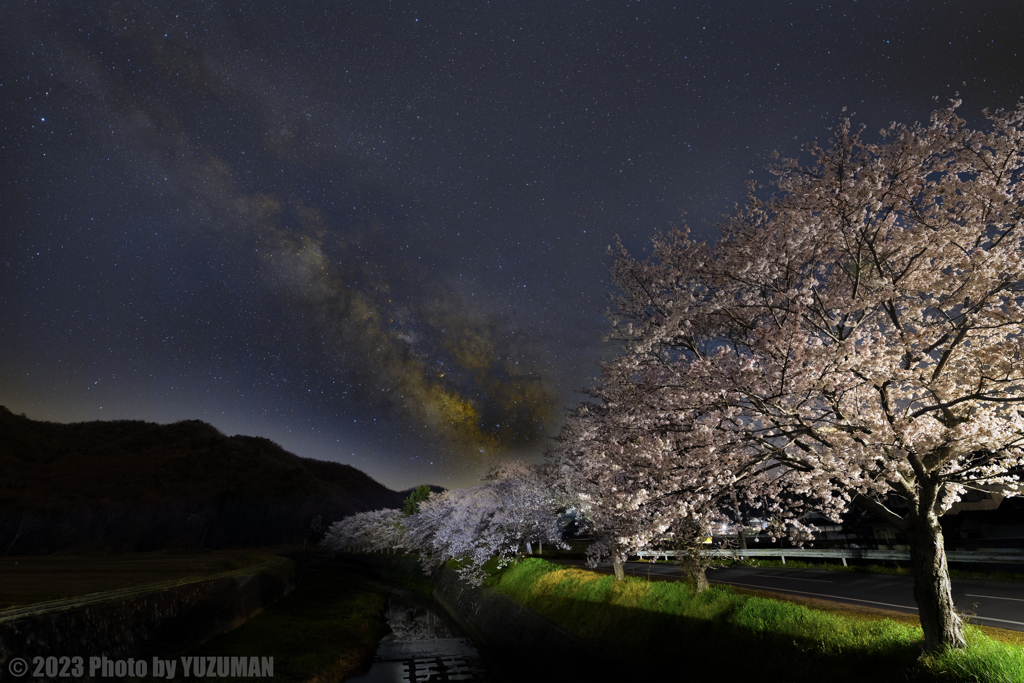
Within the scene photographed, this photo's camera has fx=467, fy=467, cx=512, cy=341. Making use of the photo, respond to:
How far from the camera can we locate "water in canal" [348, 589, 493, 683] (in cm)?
2417

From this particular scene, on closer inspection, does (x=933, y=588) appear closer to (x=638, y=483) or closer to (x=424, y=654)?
(x=638, y=483)

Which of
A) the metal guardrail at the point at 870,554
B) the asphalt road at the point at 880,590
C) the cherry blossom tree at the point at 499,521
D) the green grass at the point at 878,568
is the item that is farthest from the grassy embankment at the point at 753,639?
the green grass at the point at 878,568

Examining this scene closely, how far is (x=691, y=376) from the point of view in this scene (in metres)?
10.7

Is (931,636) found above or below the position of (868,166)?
below

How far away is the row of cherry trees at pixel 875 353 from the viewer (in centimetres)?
923

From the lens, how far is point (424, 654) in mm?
28828

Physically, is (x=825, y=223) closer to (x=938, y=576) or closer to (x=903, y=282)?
(x=903, y=282)

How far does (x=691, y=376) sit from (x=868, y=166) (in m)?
5.94

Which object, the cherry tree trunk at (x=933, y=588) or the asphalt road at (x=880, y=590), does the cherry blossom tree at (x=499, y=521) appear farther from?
the cherry tree trunk at (x=933, y=588)

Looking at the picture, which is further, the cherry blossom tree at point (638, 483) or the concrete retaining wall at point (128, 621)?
the concrete retaining wall at point (128, 621)

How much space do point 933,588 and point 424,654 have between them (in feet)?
91.3

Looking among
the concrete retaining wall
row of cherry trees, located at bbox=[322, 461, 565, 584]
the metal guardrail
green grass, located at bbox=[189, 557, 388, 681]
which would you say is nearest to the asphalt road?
the metal guardrail

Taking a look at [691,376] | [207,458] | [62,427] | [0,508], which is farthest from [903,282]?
[62,427]

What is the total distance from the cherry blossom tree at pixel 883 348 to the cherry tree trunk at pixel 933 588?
0.09ft
